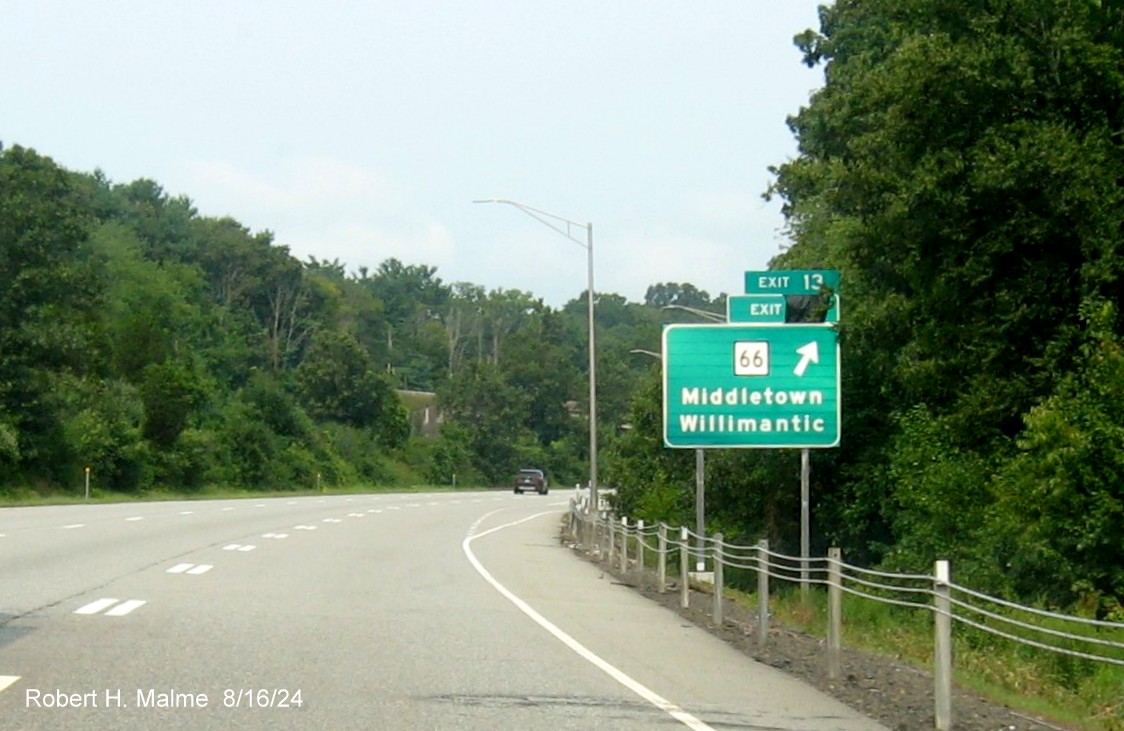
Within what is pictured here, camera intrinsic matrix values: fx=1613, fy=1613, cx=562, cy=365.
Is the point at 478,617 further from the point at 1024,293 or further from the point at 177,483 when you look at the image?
the point at 177,483

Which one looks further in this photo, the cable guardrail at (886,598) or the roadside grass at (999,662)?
the roadside grass at (999,662)

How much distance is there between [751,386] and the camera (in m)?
23.1

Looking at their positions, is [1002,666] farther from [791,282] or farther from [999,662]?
[791,282]

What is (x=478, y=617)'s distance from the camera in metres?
17.8

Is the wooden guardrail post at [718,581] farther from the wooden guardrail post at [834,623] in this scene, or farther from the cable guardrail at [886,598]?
the wooden guardrail post at [834,623]

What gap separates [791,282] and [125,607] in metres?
12.0

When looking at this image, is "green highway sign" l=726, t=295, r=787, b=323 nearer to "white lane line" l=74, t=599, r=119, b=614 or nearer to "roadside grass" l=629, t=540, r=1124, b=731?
"roadside grass" l=629, t=540, r=1124, b=731

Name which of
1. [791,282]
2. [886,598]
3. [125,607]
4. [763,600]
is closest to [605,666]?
[763,600]

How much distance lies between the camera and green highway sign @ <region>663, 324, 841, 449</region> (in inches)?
898

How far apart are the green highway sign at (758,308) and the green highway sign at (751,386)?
58.1 inches

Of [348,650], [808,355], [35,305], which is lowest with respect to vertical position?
[348,650]

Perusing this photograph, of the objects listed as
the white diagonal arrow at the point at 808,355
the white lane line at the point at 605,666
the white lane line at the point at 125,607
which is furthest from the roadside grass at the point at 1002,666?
the white lane line at the point at 125,607

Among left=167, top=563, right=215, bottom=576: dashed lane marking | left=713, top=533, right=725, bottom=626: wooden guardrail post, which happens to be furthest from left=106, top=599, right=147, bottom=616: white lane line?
left=713, top=533, right=725, bottom=626: wooden guardrail post

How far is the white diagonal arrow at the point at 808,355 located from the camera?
897 inches
